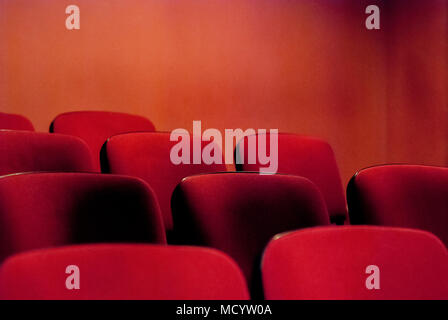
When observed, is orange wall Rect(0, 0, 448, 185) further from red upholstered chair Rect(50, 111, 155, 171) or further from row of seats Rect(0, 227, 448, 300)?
row of seats Rect(0, 227, 448, 300)

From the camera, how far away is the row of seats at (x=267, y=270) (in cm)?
61

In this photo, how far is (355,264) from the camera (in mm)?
806

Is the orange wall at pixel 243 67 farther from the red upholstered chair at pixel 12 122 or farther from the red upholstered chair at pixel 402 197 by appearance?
the red upholstered chair at pixel 402 197

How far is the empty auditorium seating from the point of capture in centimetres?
144

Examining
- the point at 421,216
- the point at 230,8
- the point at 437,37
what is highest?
the point at 230,8

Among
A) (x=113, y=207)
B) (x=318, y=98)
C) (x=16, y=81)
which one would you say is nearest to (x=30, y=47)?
(x=16, y=81)

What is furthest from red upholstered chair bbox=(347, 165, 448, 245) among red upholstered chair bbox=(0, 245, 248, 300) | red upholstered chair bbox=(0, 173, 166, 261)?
red upholstered chair bbox=(0, 245, 248, 300)

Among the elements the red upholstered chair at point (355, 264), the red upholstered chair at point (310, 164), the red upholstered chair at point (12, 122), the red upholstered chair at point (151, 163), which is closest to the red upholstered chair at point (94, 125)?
the red upholstered chair at point (12, 122)

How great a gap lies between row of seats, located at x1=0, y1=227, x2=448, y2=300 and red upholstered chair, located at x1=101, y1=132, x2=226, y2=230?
0.93 metres

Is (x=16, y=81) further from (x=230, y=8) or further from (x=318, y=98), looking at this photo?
(x=318, y=98)

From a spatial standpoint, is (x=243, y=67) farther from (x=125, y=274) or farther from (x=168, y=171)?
(x=125, y=274)

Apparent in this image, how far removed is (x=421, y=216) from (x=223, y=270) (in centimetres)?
95

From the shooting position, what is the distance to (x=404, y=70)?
3.21 m

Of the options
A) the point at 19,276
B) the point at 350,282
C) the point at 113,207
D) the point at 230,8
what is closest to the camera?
the point at 19,276
